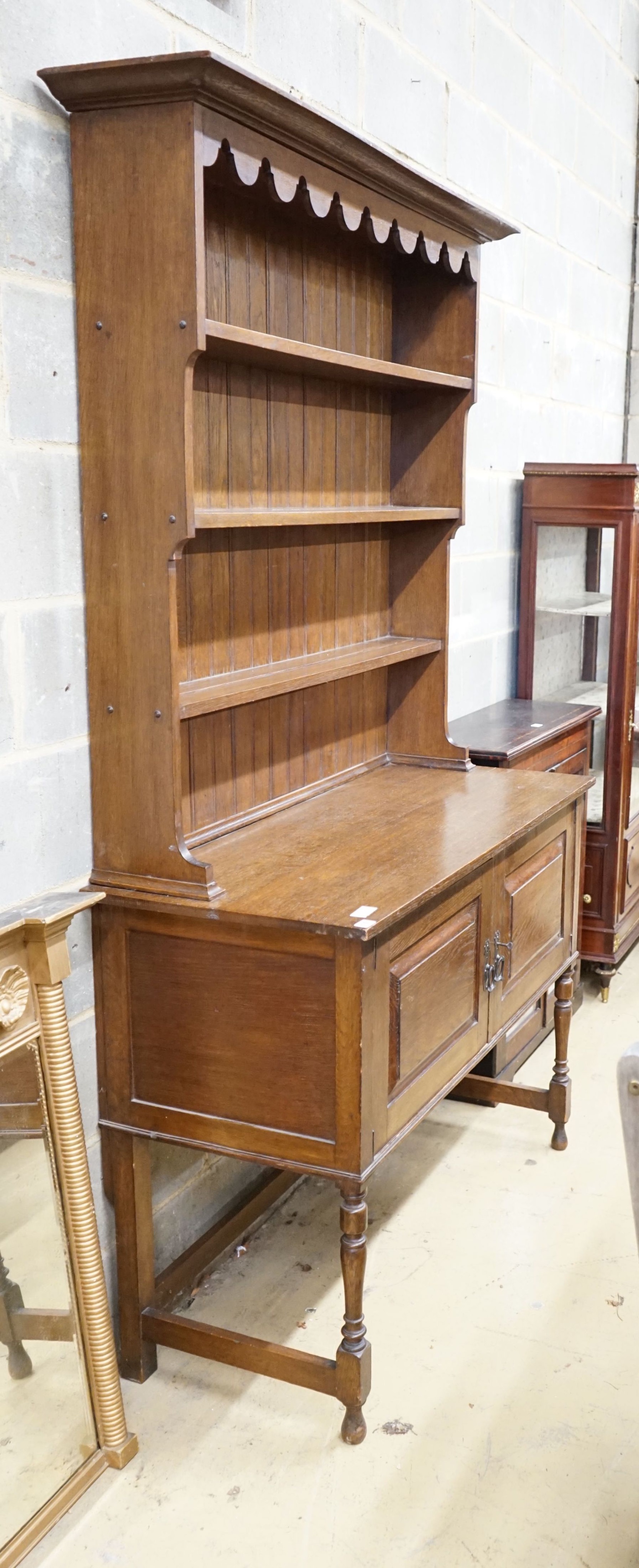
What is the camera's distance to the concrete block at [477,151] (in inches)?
136

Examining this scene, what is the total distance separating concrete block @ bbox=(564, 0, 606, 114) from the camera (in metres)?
4.29

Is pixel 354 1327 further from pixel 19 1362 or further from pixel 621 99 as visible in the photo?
pixel 621 99

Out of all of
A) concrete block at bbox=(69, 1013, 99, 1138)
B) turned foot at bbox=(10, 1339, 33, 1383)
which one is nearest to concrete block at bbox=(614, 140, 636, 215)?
concrete block at bbox=(69, 1013, 99, 1138)

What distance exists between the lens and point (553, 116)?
420cm

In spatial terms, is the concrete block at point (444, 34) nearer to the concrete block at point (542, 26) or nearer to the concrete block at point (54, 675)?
the concrete block at point (542, 26)

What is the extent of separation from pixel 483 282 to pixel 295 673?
1.83 metres

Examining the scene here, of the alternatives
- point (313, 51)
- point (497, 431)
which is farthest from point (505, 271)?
point (313, 51)

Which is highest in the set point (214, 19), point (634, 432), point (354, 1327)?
point (214, 19)

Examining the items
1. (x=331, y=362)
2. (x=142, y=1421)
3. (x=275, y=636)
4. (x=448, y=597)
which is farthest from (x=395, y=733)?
(x=142, y=1421)

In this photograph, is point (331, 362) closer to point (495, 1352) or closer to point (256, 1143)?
point (256, 1143)

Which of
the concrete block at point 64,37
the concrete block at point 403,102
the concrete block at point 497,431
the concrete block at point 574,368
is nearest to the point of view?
the concrete block at point 64,37

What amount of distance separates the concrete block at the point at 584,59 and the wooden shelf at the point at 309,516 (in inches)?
88.9

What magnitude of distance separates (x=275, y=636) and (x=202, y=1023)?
2.70 feet

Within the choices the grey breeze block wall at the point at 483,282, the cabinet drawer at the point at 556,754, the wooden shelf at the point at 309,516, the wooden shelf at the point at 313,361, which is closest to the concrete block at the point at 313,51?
the grey breeze block wall at the point at 483,282
